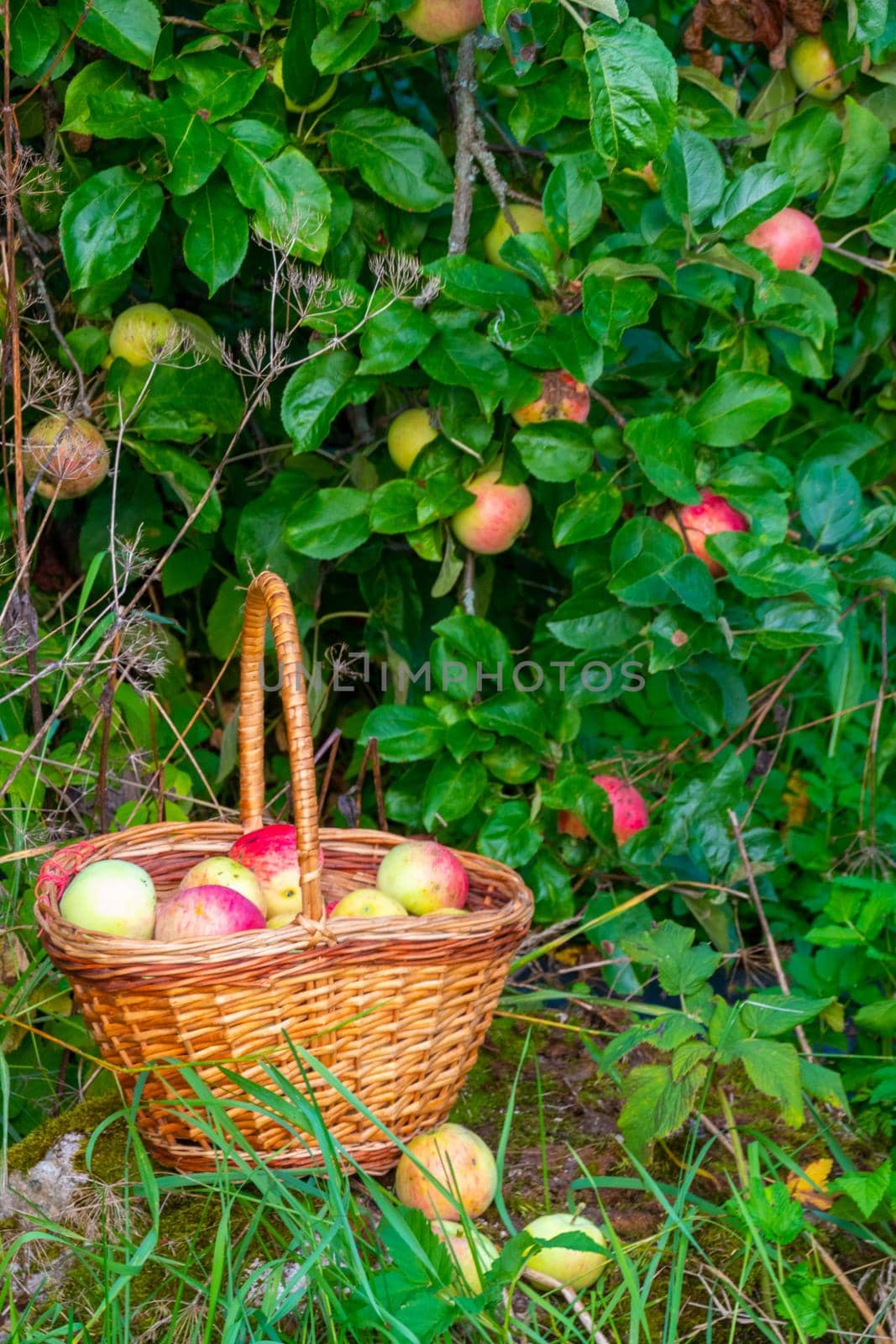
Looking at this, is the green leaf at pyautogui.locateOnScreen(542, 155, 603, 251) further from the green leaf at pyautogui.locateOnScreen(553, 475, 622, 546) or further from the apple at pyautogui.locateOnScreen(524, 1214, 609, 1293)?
the apple at pyautogui.locateOnScreen(524, 1214, 609, 1293)

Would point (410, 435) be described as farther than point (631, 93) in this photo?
Yes

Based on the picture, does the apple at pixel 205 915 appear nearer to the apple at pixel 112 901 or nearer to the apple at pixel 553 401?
Result: the apple at pixel 112 901

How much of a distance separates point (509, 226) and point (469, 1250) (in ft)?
3.81

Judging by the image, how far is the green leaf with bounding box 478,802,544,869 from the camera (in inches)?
64.7

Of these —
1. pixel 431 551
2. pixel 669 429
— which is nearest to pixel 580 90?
pixel 669 429

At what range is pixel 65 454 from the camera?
1.62 metres

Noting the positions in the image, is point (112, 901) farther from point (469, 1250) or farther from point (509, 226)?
point (509, 226)

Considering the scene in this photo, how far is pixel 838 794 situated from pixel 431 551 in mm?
920

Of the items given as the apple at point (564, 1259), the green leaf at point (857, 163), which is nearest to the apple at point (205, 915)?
the apple at point (564, 1259)

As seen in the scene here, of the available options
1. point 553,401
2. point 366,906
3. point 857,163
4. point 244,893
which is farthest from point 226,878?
point 857,163

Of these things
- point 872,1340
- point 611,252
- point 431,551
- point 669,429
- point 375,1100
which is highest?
point 611,252

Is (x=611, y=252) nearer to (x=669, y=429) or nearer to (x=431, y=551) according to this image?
(x=669, y=429)

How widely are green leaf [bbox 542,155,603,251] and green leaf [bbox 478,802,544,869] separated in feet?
2.21

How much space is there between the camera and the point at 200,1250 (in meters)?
1.21
